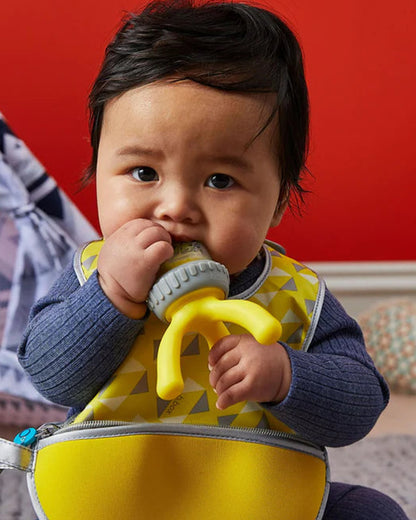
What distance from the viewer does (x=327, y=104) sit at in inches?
68.4

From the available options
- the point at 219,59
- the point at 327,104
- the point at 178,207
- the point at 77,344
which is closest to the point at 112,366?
the point at 77,344

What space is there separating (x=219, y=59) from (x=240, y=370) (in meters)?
0.27

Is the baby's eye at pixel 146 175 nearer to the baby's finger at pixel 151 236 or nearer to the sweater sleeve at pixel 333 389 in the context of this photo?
the baby's finger at pixel 151 236

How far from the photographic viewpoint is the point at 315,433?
2.41 ft

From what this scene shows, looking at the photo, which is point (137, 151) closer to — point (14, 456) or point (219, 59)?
point (219, 59)

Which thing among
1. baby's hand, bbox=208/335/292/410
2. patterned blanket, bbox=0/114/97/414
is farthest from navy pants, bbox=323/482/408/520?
patterned blanket, bbox=0/114/97/414

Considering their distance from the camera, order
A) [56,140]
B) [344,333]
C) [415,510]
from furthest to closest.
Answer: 1. [56,140]
2. [415,510]
3. [344,333]

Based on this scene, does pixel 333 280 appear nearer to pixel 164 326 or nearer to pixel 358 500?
pixel 358 500

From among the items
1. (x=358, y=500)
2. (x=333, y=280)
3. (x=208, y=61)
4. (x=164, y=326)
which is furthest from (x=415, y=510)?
(x=333, y=280)

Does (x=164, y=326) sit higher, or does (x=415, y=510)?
(x=164, y=326)

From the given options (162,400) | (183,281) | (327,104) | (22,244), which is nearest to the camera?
(183,281)

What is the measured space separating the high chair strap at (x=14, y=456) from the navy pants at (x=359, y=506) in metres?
0.31

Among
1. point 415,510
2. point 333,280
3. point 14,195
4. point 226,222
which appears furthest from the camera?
point 333,280

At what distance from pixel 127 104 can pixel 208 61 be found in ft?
0.26
